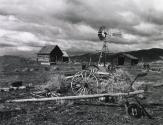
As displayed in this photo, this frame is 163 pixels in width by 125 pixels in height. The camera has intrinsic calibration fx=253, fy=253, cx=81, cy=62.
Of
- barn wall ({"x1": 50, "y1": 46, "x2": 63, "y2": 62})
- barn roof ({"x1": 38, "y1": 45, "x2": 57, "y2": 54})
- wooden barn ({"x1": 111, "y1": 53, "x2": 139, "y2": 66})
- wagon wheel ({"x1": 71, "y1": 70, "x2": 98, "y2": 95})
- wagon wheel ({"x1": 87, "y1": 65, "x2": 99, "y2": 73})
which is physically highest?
barn roof ({"x1": 38, "y1": 45, "x2": 57, "y2": 54})

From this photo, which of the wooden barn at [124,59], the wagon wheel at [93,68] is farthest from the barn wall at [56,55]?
the wagon wheel at [93,68]

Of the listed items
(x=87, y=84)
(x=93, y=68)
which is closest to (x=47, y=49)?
(x=93, y=68)

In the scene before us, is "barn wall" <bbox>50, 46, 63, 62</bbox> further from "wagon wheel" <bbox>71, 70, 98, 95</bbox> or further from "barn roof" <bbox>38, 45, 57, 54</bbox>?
"wagon wheel" <bbox>71, 70, 98, 95</bbox>

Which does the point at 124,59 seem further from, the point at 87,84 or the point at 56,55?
the point at 87,84

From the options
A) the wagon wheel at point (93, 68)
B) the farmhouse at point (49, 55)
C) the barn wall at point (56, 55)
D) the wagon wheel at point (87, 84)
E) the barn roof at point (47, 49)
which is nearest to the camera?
the wagon wheel at point (87, 84)

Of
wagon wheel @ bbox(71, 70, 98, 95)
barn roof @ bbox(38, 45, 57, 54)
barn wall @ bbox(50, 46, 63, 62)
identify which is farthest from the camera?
barn wall @ bbox(50, 46, 63, 62)

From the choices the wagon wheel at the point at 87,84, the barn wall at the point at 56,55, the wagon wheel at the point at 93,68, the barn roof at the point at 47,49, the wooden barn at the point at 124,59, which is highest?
the barn roof at the point at 47,49

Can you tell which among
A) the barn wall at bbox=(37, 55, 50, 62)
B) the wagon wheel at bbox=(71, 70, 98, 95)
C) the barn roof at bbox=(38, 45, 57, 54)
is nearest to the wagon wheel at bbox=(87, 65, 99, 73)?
the wagon wheel at bbox=(71, 70, 98, 95)

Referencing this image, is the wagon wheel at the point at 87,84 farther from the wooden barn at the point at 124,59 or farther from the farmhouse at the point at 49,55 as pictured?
the wooden barn at the point at 124,59

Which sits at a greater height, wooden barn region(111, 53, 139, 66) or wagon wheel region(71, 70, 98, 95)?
wooden barn region(111, 53, 139, 66)

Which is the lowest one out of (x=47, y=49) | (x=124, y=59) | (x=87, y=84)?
(x=87, y=84)

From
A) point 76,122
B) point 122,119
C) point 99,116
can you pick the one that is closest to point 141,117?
point 122,119

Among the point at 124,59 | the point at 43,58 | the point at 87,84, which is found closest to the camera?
the point at 87,84

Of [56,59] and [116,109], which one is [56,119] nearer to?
[116,109]
